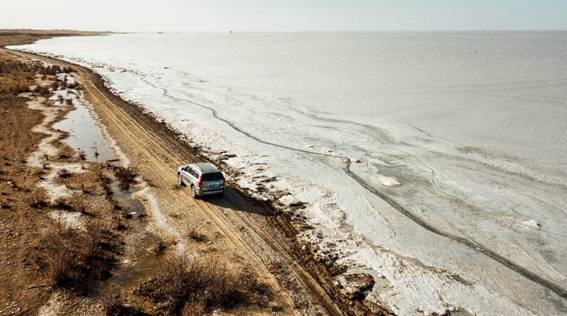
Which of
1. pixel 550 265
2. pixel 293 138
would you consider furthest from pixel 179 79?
pixel 550 265

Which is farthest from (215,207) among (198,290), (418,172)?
(418,172)

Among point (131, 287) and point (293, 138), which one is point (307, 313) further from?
point (293, 138)

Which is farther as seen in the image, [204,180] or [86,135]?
[86,135]

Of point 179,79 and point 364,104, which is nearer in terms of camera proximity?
point 364,104

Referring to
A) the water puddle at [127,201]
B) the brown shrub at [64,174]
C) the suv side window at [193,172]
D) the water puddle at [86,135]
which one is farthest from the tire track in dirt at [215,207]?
the brown shrub at [64,174]

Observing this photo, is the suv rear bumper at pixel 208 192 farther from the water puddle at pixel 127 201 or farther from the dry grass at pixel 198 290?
the dry grass at pixel 198 290

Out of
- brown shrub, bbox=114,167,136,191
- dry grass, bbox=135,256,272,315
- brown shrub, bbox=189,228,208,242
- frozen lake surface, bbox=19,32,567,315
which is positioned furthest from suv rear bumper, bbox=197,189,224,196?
dry grass, bbox=135,256,272,315

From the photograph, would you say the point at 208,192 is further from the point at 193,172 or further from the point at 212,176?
the point at 193,172
